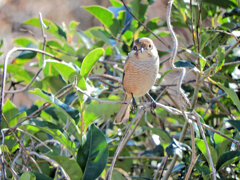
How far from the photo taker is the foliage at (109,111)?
158 cm

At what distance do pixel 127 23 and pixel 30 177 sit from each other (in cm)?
140

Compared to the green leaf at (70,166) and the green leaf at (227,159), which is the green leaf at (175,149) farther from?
the green leaf at (70,166)

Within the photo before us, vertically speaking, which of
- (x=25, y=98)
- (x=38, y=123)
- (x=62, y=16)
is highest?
(x=38, y=123)

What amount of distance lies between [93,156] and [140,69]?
0.84 metres

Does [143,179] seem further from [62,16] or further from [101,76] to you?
[62,16]

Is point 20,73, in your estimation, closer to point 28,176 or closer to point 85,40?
point 85,40

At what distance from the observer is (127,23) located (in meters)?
2.52

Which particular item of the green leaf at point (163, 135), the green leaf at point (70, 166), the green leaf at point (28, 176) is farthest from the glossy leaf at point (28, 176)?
the green leaf at point (163, 135)

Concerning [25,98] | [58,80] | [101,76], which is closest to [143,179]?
[101,76]

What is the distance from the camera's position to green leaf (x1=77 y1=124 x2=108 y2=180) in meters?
1.54

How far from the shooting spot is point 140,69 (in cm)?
226

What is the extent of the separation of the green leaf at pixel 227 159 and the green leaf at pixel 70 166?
636mm

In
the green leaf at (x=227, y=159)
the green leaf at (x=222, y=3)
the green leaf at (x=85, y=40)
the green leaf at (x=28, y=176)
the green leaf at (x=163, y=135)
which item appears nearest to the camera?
the green leaf at (x=28, y=176)

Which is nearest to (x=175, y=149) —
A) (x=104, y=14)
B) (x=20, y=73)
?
(x=104, y=14)
